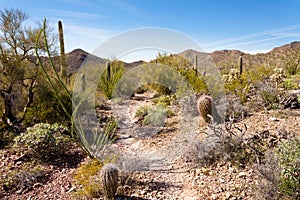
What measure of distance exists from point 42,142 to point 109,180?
5.16 ft

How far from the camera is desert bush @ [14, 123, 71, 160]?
11.0 feet

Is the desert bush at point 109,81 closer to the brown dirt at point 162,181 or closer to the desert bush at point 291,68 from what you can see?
the brown dirt at point 162,181

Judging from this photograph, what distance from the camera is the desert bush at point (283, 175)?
204cm

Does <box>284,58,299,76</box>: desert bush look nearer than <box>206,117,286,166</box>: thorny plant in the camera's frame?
No

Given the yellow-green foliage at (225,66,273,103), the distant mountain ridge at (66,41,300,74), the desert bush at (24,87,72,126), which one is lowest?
the desert bush at (24,87,72,126)

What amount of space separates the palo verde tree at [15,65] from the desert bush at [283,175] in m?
4.35

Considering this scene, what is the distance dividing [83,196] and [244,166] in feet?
6.28

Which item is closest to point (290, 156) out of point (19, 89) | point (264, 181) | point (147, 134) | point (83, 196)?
point (264, 181)

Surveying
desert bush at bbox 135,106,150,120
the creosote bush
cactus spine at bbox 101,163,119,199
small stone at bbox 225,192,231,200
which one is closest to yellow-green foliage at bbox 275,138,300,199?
small stone at bbox 225,192,231,200

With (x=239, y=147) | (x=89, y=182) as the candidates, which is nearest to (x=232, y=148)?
(x=239, y=147)

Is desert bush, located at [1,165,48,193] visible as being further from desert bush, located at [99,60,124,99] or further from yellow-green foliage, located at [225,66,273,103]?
yellow-green foliage, located at [225,66,273,103]

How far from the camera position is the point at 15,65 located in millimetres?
4324

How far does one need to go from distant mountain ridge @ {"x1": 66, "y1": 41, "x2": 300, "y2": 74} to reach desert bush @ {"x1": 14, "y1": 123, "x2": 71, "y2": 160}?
9.86 ft

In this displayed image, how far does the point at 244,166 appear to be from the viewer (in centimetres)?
281
